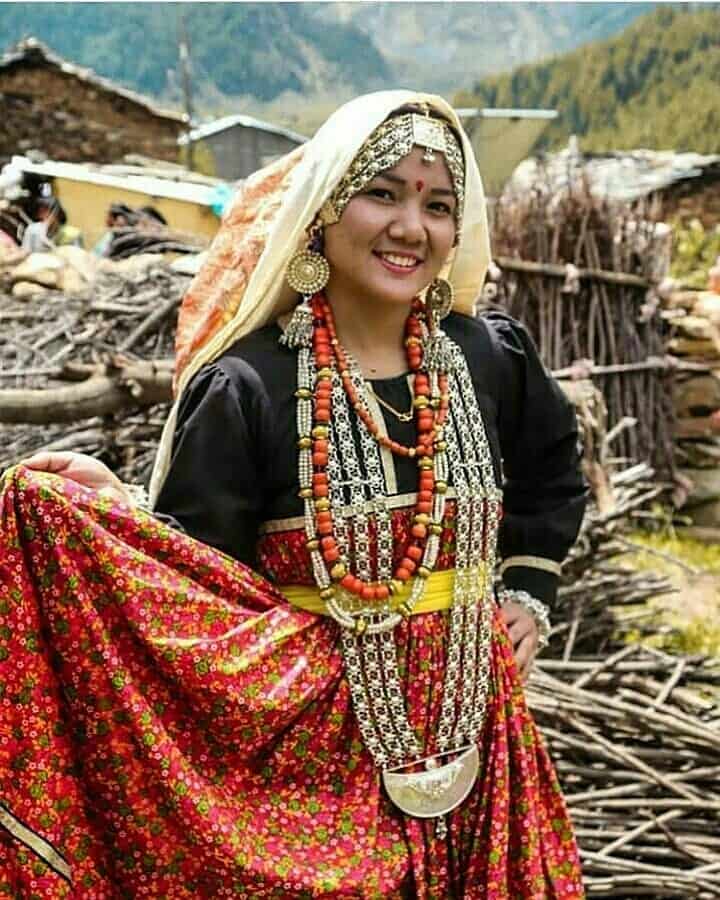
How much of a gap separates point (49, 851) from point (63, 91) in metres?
18.8

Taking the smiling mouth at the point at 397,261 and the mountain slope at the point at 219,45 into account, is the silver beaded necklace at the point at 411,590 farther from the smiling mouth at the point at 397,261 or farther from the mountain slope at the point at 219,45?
the mountain slope at the point at 219,45

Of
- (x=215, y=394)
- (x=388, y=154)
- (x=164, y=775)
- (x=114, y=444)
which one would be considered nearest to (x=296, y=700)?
(x=164, y=775)

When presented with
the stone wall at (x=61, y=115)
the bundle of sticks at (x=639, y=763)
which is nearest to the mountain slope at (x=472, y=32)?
the stone wall at (x=61, y=115)

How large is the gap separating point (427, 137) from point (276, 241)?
0.83ft

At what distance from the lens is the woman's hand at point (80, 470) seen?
1.47 meters

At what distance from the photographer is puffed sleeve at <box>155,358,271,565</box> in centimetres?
153

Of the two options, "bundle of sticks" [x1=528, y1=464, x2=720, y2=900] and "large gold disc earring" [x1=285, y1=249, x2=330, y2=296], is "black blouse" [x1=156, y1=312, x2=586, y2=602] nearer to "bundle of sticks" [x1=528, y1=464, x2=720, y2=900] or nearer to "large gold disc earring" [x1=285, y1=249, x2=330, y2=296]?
"large gold disc earring" [x1=285, y1=249, x2=330, y2=296]

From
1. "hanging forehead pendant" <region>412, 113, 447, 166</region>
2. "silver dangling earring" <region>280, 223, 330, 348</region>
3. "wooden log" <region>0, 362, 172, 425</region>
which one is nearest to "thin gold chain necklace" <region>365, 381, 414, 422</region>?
"silver dangling earring" <region>280, 223, 330, 348</region>

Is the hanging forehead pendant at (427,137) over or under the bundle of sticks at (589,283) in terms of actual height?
over

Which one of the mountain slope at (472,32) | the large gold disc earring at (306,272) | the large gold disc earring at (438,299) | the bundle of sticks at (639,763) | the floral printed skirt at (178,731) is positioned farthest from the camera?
the mountain slope at (472,32)

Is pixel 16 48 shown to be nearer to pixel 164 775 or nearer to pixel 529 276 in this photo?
pixel 529 276

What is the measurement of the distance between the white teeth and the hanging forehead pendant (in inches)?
5.2

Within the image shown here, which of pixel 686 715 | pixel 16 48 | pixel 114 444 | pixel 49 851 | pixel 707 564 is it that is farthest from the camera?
pixel 16 48

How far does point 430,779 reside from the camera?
161cm
